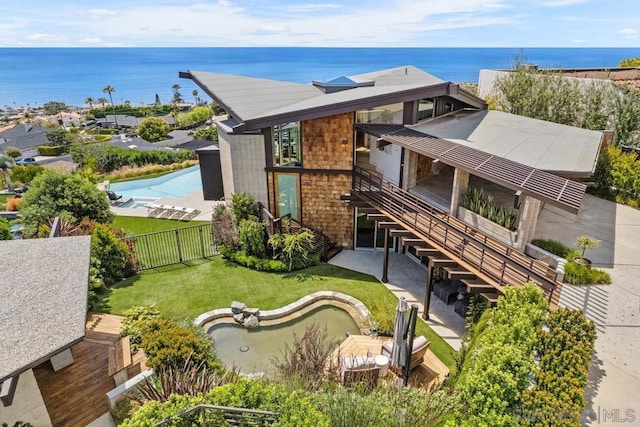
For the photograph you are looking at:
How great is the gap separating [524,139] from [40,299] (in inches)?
574

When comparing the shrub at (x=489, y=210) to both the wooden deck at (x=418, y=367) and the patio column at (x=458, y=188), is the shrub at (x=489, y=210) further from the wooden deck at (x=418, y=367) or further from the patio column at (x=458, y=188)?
the wooden deck at (x=418, y=367)

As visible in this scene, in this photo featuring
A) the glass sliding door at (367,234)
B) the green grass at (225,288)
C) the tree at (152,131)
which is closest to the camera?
the green grass at (225,288)

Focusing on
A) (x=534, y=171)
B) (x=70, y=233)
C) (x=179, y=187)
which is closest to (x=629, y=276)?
(x=534, y=171)

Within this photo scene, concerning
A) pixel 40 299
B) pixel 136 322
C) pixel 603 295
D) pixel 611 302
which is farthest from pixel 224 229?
pixel 611 302

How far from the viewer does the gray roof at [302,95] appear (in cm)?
1373

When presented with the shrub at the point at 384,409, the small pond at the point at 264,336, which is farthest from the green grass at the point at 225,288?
the shrub at the point at 384,409

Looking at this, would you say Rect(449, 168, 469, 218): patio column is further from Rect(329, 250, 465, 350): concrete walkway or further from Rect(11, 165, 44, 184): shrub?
Rect(11, 165, 44, 184): shrub

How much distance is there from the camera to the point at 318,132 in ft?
49.6

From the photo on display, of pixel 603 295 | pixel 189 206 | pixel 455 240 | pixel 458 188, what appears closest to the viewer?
pixel 603 295

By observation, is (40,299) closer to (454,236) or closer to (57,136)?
(454,236)

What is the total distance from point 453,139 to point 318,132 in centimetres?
511

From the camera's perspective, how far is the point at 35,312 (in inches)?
271

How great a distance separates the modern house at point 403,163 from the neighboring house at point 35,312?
7617 mm

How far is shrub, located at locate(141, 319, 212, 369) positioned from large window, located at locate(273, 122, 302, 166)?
8.08 meters
